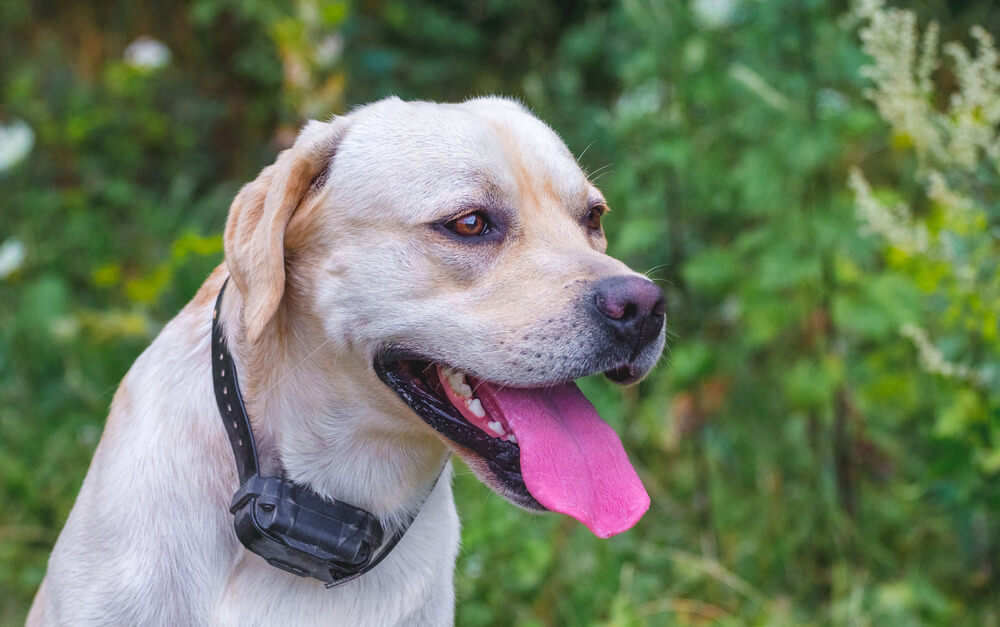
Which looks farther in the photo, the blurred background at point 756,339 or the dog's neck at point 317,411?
the blurred background at point 756,339

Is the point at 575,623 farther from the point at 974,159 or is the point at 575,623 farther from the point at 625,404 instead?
the point at 974,159

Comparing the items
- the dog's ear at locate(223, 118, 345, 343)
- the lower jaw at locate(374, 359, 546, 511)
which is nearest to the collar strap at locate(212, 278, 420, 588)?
the dog's ear at locate(223, 118, 345, 343)

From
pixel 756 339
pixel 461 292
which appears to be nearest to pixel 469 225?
pixel 461 292

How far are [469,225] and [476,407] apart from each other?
0.43 m

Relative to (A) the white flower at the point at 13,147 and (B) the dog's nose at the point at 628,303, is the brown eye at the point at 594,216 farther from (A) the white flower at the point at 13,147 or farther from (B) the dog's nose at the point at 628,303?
(A) the white flower at the point at 13,147

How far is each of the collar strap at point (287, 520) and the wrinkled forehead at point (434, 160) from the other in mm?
525

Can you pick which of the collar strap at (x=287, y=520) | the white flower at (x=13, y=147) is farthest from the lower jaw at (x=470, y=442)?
the white flower at (x=13, y=147)

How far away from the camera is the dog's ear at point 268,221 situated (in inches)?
81.7

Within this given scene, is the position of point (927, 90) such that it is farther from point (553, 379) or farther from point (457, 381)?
point (457, 381)

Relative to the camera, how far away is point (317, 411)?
2.27 metres

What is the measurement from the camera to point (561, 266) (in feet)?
7.32

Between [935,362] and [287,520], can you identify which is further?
[935,362]

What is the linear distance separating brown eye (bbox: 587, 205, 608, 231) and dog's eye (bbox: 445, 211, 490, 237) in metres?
0.44

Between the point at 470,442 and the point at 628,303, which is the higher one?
the point at 628,303
